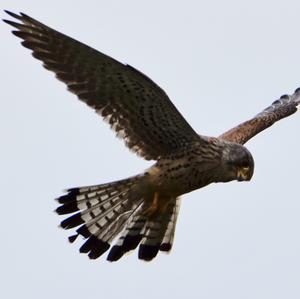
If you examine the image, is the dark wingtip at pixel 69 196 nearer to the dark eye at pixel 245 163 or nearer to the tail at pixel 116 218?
the tail at pixel 116 218

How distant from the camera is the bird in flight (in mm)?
12344

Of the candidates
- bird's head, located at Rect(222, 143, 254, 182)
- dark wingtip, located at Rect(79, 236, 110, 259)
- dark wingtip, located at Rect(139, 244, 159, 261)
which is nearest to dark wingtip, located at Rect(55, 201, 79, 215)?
dark wingtip, located at Rect(79, 236, 110, 259)

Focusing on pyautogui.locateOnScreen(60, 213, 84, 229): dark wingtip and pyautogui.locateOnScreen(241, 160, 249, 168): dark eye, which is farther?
pyautogui.locateOnScreen(60, 213, 84, 229): dark wingtip

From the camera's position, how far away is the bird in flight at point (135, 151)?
486 inches

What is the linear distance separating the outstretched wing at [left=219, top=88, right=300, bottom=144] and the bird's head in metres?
1.32

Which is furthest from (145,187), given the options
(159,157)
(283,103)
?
(283,103)

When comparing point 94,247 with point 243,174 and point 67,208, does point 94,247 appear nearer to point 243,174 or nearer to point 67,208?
point 67,208

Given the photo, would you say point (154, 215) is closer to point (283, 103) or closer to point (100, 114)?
point (100, 114)

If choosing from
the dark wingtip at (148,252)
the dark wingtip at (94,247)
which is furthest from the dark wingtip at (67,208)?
the dark wingtip at (148,252)

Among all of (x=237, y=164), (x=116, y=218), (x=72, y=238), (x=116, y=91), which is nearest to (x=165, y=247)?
(x=116, y=218)

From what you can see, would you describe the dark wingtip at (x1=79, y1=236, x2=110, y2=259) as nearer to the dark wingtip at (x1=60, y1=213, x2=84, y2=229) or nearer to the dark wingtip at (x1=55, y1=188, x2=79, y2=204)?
the dark wingtip at (x1=60, y1=213, x2=84, y2=229)

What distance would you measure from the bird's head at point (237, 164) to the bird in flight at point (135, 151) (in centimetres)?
1

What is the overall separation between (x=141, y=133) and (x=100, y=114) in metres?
0.59

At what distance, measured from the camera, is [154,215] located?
45.4 ft
